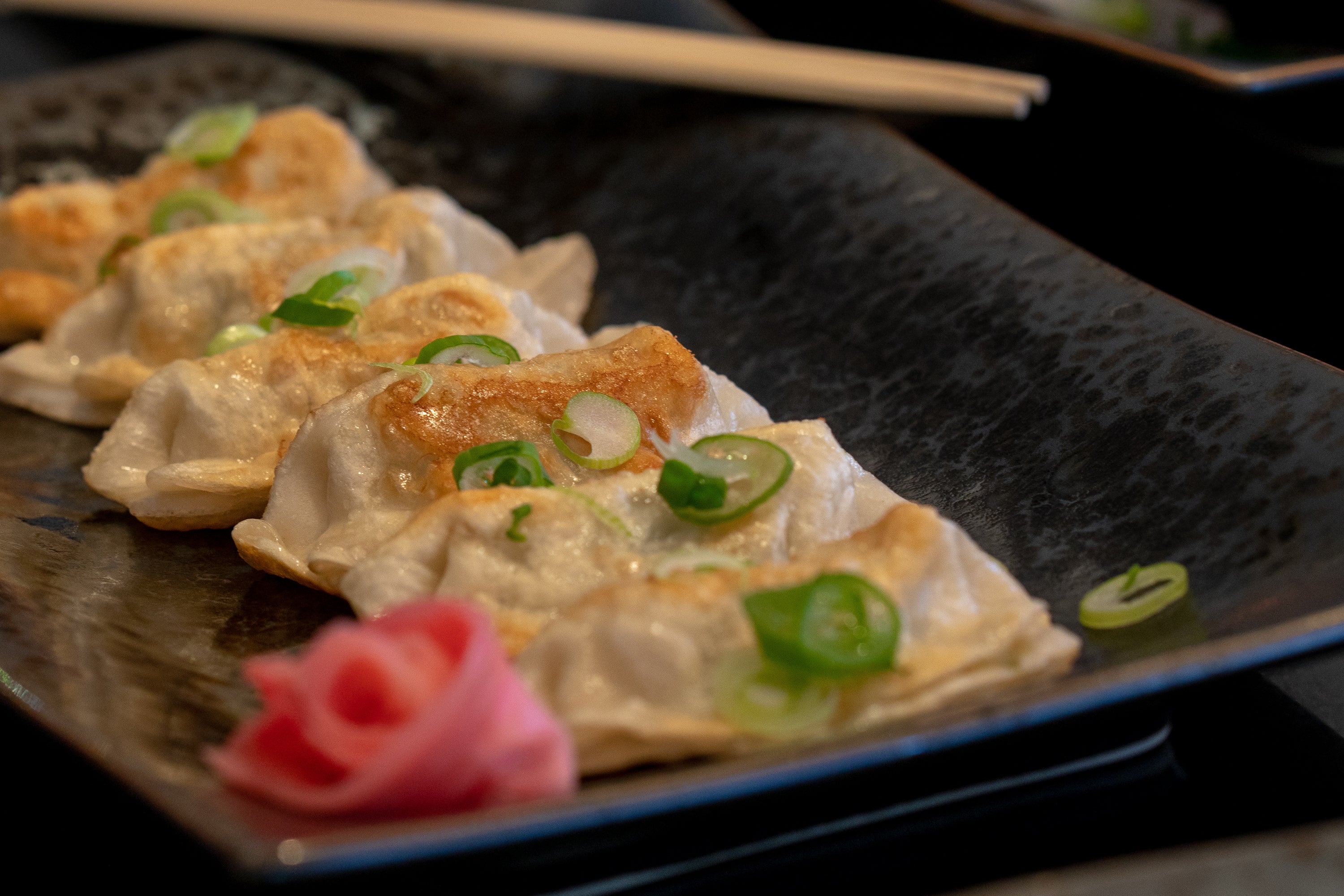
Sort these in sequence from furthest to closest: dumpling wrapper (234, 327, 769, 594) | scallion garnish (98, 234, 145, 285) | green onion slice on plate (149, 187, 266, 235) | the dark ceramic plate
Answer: green onion slice on plate (149, 187, 266, 235), scallion garnish (98, 234, 145, 285), dumpling wrapper (234, 327, 769, 594), the dark ceramic plate

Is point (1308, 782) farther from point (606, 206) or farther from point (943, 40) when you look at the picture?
point (943, 40)

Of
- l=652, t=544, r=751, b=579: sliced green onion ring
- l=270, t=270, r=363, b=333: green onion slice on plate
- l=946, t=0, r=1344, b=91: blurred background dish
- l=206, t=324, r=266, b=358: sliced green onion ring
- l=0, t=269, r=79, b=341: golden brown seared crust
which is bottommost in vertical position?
l=0, t=269, r=79, b=341: golden brown seared crust

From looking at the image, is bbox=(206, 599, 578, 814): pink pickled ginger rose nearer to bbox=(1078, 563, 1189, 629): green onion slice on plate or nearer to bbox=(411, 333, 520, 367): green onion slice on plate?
bbox=(1078, 563, 1189, 629): green onion slice on plate

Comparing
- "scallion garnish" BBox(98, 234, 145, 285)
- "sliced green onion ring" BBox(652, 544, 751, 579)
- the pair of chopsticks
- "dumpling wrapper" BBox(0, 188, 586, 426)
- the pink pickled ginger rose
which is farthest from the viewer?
the pair of chopsticks

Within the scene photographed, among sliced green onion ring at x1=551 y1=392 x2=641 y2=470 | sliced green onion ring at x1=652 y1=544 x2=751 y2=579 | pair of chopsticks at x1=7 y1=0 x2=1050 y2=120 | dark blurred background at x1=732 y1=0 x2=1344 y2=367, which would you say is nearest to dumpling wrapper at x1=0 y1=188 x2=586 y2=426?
sliced green onion ring at x1=551 y1=392 x2=641 y2=470

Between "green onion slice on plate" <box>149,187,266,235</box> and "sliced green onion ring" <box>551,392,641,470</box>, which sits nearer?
"sliced green onion ring" <box>551,392,641,470</box>

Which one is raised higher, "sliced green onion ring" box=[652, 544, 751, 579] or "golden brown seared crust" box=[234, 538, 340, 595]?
"sliced green onion ring" box=[652, 544, 751, 579]

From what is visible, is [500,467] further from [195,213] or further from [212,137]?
[212,137]
